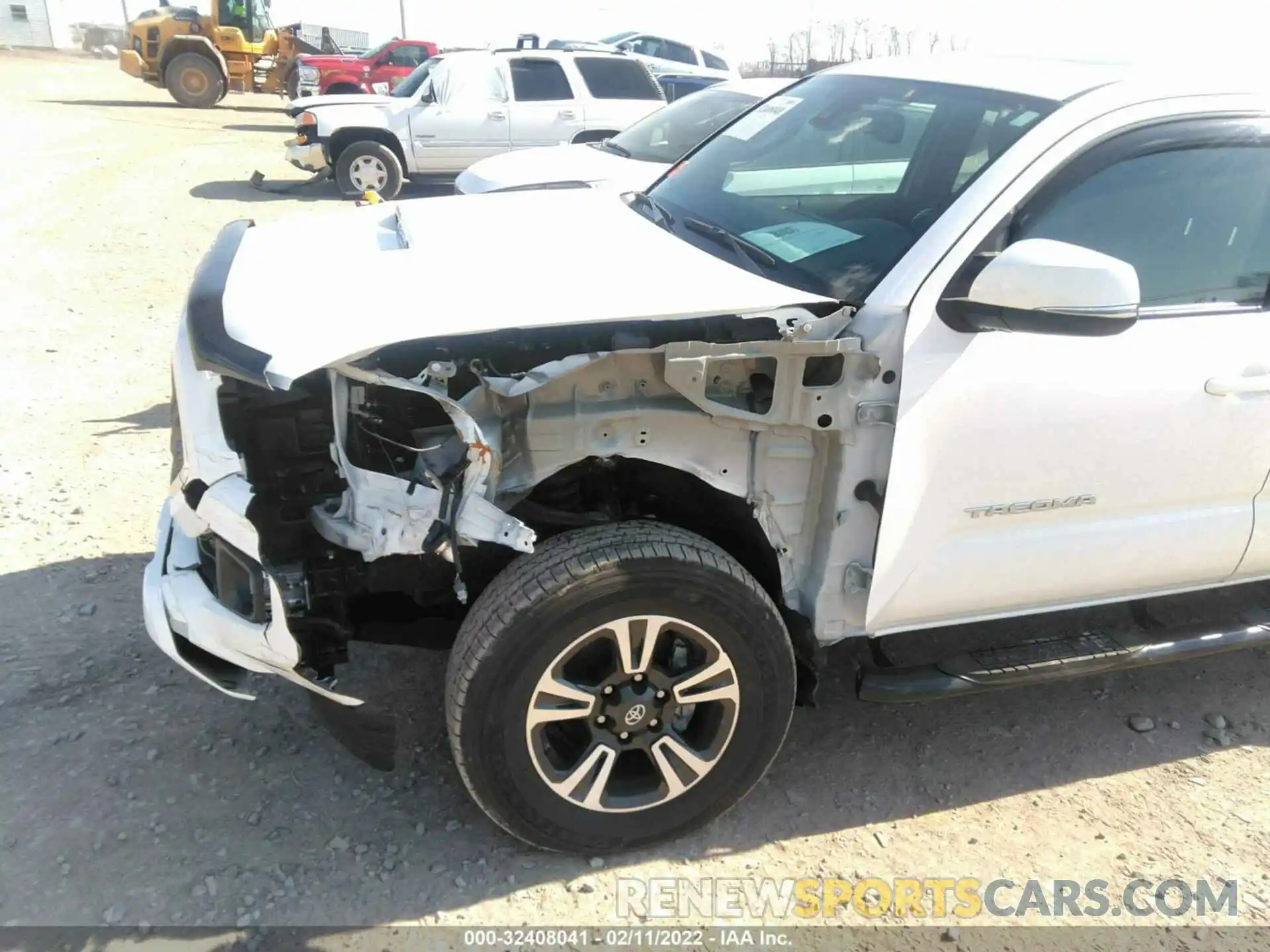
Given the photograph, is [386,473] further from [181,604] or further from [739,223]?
[739,223]

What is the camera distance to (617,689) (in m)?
2.51

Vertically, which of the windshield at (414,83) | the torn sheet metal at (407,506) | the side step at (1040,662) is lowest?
the side step at (1040,662)

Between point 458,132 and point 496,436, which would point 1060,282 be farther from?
point 458,132

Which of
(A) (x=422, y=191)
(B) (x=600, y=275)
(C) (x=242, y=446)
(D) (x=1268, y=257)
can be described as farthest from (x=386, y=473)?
(A) (x=422, y=191)

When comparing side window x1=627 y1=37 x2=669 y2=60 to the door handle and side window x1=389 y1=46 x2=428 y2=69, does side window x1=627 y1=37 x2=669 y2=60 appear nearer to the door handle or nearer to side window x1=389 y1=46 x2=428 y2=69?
side window x1=389 y1=46 x2=428 y2=69

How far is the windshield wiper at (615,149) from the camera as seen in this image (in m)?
7.45

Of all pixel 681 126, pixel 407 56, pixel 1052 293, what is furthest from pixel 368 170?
pixel 407 56

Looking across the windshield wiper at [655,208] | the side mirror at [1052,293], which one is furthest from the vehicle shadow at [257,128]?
the side mirror at [1052,293]

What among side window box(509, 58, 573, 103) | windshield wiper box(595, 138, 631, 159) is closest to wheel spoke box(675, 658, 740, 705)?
windshield wiper box(595, 138, 631, 159)

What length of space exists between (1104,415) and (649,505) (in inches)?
50.6

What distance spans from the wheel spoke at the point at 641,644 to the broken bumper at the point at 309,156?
1111cm

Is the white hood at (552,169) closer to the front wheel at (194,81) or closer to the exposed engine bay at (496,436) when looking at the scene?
the exposed engine bay at (496,436)

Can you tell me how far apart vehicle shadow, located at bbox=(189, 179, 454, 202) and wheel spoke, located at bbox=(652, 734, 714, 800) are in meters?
10.4

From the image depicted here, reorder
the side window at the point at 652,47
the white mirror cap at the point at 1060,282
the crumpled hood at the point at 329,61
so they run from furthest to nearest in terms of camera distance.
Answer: the crumpled hood at the point at 329,61, the side window at the point at 652,47, the white mirror cap at the point at 1060,282
